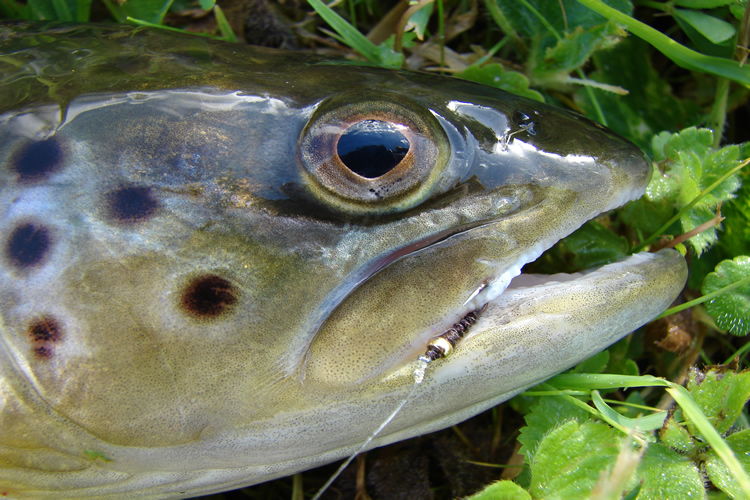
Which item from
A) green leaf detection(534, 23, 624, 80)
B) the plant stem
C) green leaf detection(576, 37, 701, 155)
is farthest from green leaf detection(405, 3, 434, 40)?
the plant stem

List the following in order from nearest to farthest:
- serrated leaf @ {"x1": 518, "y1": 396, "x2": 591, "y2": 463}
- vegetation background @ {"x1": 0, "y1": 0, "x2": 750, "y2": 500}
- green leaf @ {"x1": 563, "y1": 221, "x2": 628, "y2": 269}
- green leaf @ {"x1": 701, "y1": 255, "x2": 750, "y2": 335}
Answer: vegetation background @ {"x1": 0, "y1": 0, "x2": 750, "y2": 500} → serrated leaf @ {"x1": 518, "y1": 396, "x2": 591, "y2": 463} → green leaf @ {"x1": 701, "y1": 255, "x2": 750, "y2": 335} → green leaf @ {"x1": 563, "y1": 221, "x2": 628, "y2": 269}

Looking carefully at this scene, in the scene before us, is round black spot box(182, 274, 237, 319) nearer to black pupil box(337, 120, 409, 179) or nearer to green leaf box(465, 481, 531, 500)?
black pupil box(337, 120, 409, 179)

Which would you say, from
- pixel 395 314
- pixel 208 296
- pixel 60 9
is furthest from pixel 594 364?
pixel 60 9

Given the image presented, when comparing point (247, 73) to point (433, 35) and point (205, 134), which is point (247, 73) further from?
point (433, 35)

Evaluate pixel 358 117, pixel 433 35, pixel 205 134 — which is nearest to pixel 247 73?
pixel 205 134

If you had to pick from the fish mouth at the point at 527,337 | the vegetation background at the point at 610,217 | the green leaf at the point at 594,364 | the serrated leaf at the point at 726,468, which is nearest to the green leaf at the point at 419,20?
the vegetation background at the point at 610,217

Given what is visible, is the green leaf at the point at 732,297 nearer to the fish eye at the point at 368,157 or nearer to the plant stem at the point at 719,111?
the plant stem at the point at 719,111

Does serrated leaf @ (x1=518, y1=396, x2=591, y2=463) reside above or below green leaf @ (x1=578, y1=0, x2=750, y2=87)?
below
